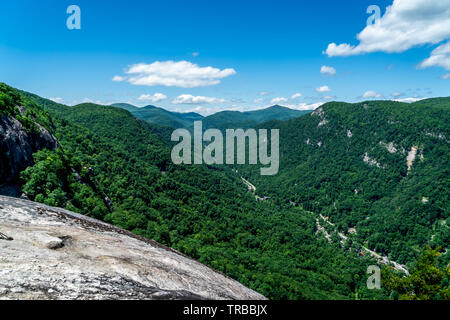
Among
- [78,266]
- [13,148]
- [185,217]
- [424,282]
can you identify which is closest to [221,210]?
[185,217]

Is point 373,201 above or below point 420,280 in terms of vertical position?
below

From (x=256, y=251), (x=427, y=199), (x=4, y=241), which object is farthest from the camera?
(x=427, y=199)

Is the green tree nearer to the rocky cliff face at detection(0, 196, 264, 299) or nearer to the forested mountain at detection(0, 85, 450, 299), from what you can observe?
the rocky cliff face at detection(0, 196, 264, 299)

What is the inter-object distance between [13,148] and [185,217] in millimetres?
59529

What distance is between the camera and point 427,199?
522ft

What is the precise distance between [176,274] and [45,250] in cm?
580

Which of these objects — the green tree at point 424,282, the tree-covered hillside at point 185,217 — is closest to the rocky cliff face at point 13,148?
the tree-covered hillside at point 185,217

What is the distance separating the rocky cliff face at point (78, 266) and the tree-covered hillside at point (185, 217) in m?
18.8

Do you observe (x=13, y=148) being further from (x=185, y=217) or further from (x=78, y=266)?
(x=185, y=217)
